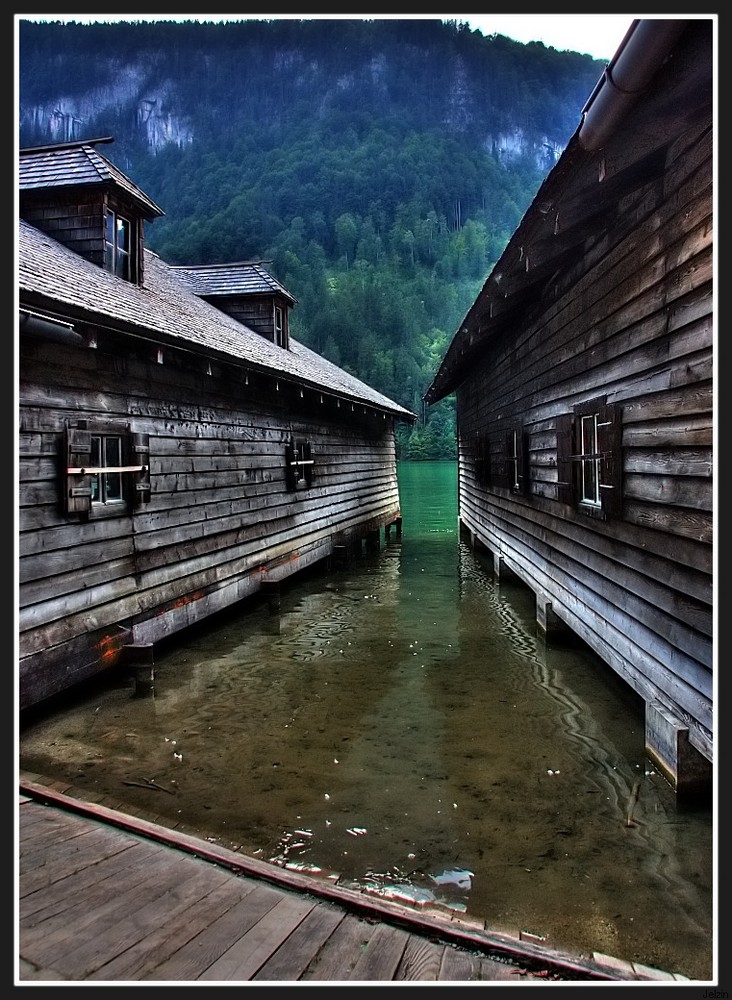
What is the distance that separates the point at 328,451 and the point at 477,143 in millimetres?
121051

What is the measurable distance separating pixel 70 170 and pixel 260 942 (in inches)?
383

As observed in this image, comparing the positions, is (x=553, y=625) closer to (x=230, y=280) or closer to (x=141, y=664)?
(x=141, y=664)

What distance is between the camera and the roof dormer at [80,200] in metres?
8.67

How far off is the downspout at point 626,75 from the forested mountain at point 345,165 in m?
63.9

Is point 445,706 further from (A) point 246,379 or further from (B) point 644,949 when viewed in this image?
(A) point 246,379

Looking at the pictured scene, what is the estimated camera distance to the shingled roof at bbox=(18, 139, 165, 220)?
28.1 feet

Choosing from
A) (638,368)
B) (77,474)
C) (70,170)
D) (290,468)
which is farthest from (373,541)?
(638,368)

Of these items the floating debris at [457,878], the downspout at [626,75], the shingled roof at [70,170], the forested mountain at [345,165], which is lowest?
the floating debris at [457,878]

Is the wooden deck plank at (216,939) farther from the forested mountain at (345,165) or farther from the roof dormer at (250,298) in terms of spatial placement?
the forested mountain at (345,165)

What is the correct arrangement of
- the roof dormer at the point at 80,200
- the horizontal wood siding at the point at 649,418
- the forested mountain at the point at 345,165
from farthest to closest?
the forested mountain at the point at 345,165 < the roof dormer at the point at 80,200 < the horizontal wood siding at the point at 649,418

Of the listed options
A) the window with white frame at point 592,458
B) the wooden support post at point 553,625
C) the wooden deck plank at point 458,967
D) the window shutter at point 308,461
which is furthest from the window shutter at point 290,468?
the wooden deck plank at point 458,967

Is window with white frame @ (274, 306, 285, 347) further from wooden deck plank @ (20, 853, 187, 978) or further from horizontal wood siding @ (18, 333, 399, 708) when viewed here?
wooden deck plank @ (20, 853, 187, 978)

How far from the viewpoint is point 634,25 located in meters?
2.76

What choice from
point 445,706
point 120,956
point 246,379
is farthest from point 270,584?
point 120,956
